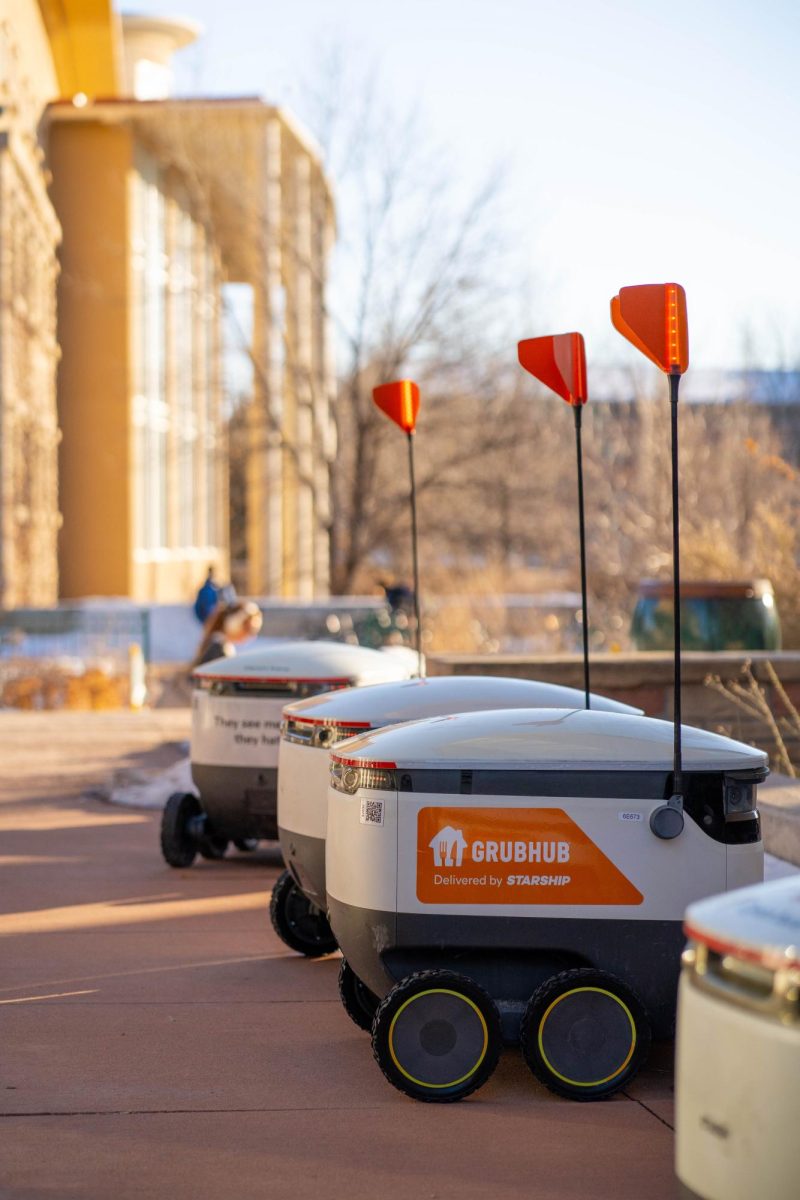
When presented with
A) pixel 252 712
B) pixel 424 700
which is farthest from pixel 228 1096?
pixel 252 712

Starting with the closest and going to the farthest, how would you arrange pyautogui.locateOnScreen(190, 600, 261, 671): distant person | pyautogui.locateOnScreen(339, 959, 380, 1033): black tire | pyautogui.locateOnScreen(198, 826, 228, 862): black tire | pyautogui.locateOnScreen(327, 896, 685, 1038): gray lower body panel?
1. pyautogui.locateOnScreen(327, 896, 685, 1038): gray lower body panel
2. pyautogui.locateOnScreen(339, 959, 380, 1033): black tire
3. pyautogui.locateOnScreen(198, 826, 228, 862): black tire
4. pyautogui.locateOnScreen(190, 600, 261, 671): distant person

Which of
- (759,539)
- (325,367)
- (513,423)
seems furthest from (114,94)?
(759,539)

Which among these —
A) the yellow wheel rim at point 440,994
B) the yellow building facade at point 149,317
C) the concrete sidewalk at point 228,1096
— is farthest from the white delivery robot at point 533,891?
the yellow building facade at point 149,317

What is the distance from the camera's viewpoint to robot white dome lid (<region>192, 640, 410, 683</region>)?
8672mm

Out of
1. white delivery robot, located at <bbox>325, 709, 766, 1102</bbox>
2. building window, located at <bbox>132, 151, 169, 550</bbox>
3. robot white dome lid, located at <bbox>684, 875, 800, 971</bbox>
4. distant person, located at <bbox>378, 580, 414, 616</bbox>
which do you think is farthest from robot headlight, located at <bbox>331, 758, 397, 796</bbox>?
building window, located at <bbox>132, 151, 169, 550</bbox>

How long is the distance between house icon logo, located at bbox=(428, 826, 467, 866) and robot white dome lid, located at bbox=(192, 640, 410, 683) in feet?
11.7

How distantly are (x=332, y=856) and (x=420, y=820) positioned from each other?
439mm

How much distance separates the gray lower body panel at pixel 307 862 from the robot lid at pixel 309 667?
2.08 metres

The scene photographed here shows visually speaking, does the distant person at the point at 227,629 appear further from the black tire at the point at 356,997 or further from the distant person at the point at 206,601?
the distant person at the point at 206,601

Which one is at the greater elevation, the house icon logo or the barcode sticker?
the barcode sticker

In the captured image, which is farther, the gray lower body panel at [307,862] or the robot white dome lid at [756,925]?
the gray lower body panel at [307,862]

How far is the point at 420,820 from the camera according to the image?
502 centimetres

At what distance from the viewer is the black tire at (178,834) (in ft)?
30.5

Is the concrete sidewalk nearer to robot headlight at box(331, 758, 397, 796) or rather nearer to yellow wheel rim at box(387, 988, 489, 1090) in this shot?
yellow wheel rim at box(387, 988, 489, 1090)
